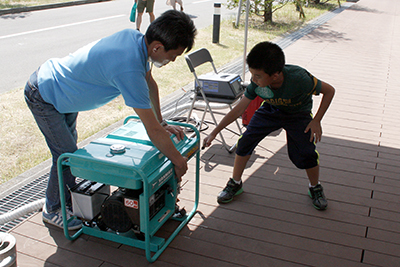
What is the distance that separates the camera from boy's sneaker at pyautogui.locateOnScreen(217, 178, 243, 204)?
121 inches

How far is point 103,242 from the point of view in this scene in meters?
2.59

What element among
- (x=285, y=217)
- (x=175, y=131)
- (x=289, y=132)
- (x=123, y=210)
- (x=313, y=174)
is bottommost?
(x=285, y=217)

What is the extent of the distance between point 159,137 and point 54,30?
28.8 feet

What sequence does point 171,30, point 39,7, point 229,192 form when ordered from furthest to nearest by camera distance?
point 39,7 → point 229,192 → point 171,30

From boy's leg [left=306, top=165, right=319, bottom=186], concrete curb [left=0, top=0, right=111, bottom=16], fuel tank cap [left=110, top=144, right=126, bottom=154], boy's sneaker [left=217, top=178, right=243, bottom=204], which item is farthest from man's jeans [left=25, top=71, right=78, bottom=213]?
concrete curb [left=0, top=0, right=111, bottom=16]

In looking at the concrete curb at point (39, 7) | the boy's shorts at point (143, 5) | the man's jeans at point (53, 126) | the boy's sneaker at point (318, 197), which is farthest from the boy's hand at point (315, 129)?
the concrete curb at point (39, 7)

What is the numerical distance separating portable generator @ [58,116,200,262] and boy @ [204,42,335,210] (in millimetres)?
446

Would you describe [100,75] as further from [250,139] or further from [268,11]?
[268,11]

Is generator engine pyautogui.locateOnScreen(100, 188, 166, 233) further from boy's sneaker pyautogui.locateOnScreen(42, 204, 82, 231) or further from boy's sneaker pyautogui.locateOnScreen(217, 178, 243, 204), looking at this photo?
boy's sneaker pyautogui.locateOnScreen(217, 178, 243, 204)

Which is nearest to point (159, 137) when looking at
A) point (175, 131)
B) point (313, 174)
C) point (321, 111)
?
point (175, 131)

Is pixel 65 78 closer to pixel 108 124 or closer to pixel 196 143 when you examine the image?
pixel 196 143

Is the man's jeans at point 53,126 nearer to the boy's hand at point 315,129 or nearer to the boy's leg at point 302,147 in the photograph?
the boy's leg at point 302,147

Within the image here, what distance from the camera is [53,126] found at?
2420 mm

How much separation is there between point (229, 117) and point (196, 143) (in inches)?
12.9
